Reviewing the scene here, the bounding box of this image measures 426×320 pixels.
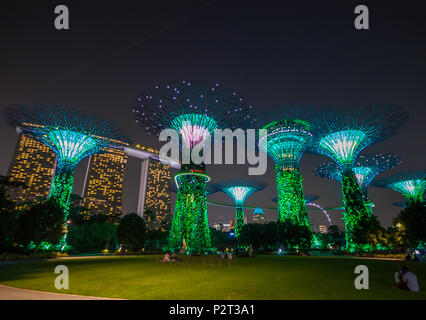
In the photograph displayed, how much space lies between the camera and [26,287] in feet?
29.1

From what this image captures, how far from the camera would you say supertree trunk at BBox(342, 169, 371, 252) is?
121 ft

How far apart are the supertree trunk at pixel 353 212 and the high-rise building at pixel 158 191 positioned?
155 metres

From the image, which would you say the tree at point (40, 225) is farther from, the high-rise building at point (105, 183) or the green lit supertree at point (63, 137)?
the high-rise building at point (105, 183)

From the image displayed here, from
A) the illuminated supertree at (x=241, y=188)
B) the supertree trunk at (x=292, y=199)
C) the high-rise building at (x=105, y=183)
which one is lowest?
the supertree trunk at (x=292, y=199)

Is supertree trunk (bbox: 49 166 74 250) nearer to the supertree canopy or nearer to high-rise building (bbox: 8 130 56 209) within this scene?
the supertree canopy

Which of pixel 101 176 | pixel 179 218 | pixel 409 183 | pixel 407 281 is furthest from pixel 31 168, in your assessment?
pixel 409 183

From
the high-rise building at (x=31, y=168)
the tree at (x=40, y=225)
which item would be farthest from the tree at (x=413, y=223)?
the high-rise building at (x=31, y=168)

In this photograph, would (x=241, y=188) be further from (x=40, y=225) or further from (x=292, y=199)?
(x=40, y=225)

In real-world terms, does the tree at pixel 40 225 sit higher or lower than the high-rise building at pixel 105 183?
lower

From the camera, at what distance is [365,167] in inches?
2311

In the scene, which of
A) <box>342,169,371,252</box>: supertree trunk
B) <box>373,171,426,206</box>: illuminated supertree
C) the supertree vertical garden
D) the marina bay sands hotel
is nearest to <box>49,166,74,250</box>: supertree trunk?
the marina bay sands hotel

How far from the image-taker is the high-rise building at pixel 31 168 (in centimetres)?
11744
